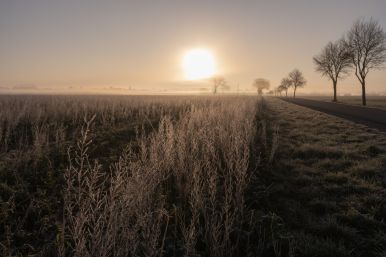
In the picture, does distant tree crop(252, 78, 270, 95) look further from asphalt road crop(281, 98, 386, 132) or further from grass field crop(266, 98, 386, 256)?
grass field crop(266, 98, 386, 256)

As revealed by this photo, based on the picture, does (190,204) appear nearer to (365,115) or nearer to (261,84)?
(365,115)

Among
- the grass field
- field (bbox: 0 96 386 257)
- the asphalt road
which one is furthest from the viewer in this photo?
the asphalt road

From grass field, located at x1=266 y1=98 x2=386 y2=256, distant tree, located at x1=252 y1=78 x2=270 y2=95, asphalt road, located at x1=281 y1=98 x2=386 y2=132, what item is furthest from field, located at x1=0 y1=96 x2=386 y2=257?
distant tree, located at x1=252 y1=78 x2=270 y2=95

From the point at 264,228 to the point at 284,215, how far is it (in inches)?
25.7

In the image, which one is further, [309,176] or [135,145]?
[135,145]

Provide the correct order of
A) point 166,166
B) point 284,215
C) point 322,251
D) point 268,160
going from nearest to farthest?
point 322,251 < point 284,215 < point 166,166 < point 268,160

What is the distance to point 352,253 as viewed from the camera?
326 cm

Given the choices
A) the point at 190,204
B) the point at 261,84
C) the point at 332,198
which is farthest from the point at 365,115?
the point at 261,84

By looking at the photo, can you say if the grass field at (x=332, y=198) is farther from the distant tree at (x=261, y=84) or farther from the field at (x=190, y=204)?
the distant tree at (x=261, y=84)

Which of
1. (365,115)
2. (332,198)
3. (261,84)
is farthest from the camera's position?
(261,84)

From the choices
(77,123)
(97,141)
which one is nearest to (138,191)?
(97,141)

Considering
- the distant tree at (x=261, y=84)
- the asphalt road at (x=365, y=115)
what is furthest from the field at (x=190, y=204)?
the distant tree at (x=261, y=84)

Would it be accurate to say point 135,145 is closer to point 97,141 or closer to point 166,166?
point 97,141

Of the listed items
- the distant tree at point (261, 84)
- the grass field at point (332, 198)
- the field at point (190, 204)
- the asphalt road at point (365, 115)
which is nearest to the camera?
the field at point (190, 204)
